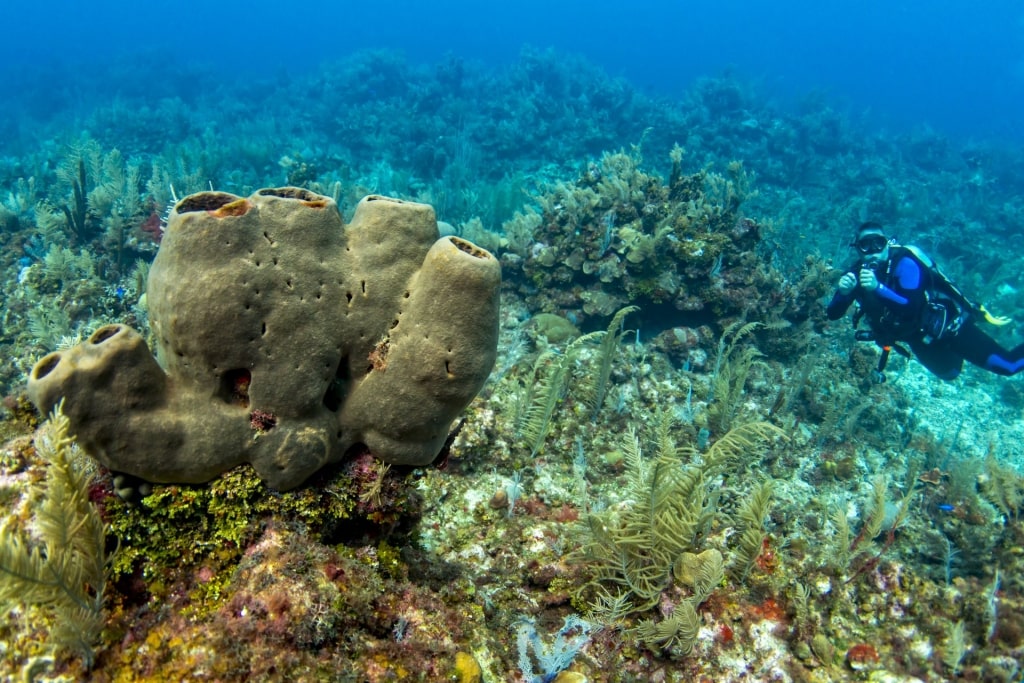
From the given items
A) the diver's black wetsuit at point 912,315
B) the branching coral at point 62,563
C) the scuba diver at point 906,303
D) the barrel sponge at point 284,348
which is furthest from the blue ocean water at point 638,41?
the branching coral at point 62,563

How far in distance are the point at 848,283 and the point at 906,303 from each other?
1051 millimetres

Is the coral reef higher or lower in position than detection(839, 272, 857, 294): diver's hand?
lower

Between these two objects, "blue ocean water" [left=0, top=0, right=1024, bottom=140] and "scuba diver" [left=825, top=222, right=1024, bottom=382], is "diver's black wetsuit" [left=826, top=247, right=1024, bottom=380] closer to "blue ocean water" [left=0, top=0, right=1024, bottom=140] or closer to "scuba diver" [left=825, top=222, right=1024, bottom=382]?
"scuba diver" [left=825, top=222, right=1024, bottom=382]

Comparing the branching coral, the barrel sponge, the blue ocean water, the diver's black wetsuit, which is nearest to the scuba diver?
the diver's black wetsuit

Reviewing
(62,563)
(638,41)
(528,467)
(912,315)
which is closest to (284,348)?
(62,563)

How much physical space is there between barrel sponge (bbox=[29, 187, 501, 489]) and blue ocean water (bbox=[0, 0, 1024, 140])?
34315 mm

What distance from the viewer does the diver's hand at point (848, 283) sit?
7508 millimetres

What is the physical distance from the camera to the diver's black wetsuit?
25.3 feet

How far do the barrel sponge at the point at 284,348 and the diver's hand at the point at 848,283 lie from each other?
708 cm

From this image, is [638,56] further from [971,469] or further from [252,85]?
[971,469]

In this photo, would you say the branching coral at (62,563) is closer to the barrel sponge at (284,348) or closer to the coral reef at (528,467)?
the coral reef at (528,467)

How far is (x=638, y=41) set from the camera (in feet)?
210

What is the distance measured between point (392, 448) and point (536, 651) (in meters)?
1.28

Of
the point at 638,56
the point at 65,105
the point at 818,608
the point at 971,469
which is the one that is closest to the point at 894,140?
the point at 971,469
